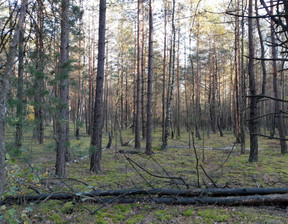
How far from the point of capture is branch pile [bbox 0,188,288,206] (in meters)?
4.28

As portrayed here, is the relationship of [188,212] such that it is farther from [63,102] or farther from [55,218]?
[63,102]

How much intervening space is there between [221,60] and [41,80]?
74.1ft

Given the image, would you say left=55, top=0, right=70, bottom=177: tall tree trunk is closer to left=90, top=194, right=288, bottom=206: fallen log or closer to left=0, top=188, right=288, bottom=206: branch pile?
left=0, top=188, right=288, bottom=206: branch pile

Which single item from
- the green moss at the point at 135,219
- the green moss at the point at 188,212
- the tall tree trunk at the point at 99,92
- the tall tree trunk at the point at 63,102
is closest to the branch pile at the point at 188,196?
the green moss at the point at 188,212

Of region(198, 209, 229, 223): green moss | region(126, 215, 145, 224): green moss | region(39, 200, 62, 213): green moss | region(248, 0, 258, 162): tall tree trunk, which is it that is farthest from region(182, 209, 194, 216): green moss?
region(248, 0, 258, 162): tall tree trunk

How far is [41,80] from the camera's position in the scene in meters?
5.54

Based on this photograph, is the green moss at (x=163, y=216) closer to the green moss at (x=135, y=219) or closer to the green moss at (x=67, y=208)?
the green moss at (x=135, y=219)

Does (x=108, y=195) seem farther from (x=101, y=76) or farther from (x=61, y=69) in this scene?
(x=101, y=76)

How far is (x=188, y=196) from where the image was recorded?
4699mm

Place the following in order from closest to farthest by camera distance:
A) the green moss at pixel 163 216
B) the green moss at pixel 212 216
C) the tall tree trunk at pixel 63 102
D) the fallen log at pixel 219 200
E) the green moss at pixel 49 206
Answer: the green moss at pixel 212 216 → the green moss at pixel 163 216 → the fallen log at pixel 219 200 → the green moss at pixel 49 206 → the tall tree trunk at pixel 63 102

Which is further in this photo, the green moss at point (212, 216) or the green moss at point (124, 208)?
the green moss at point (124, 208)

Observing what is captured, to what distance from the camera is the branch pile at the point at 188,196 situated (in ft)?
14.0

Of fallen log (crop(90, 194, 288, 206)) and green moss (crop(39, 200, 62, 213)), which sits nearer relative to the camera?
fallen log (crop(90, 194, 288, 206))

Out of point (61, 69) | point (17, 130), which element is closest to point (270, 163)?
point (61, 69)
